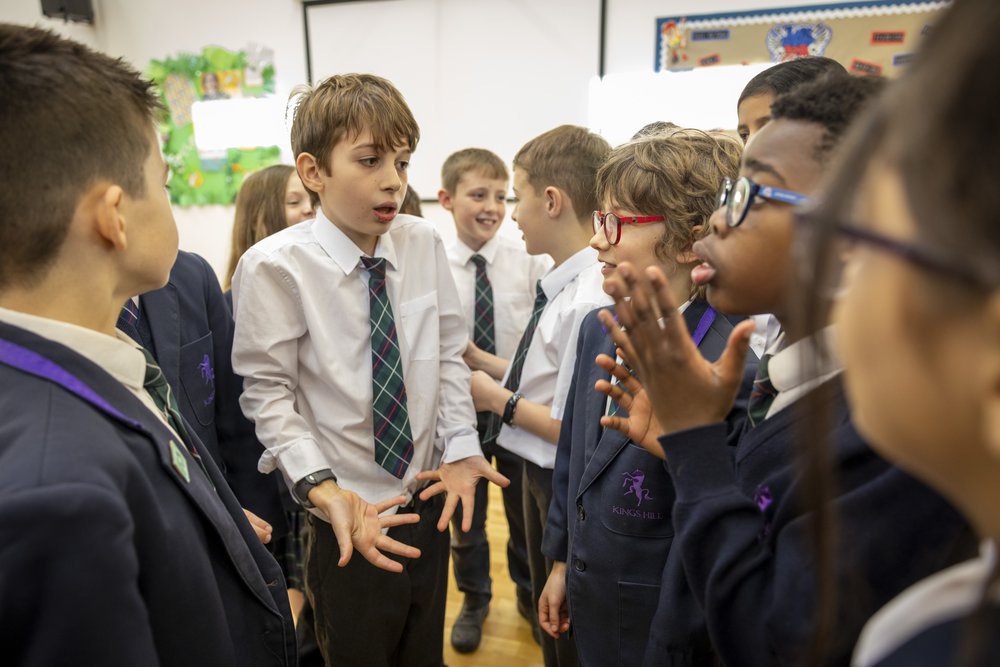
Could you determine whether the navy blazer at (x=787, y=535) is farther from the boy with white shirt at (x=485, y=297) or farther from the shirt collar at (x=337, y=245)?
the boy with white shirt at (x=485, y=297)

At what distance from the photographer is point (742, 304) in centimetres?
94

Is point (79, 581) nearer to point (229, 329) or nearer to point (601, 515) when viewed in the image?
point (601, 515)

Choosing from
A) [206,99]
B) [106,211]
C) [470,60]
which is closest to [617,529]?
[106,211]

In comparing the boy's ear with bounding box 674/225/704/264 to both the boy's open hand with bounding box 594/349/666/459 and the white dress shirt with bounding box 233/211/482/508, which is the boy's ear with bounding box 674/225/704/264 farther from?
the white dress shirt with bounding box 233/211/482/508

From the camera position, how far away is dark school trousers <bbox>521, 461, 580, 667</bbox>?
5.62 ft

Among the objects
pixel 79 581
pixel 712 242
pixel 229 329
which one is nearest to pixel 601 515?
pixel 712 242

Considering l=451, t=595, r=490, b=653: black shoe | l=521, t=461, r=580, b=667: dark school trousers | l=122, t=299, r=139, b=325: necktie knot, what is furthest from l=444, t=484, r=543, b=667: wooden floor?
l=122, t=299, r=139, b=325: necktie knot

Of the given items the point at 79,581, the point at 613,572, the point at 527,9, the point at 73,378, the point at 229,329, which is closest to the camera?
the point at 79,581

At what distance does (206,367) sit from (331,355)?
0.94 ft

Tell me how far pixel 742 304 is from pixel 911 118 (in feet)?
1.88

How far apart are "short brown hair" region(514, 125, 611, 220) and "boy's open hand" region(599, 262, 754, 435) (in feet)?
4.03

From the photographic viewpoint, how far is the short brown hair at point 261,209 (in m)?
2.44

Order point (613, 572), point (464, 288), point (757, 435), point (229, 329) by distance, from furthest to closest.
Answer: point (464, 288), point (229, 329), point (613, 572), point (757, 435)

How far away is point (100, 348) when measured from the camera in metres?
0.79
